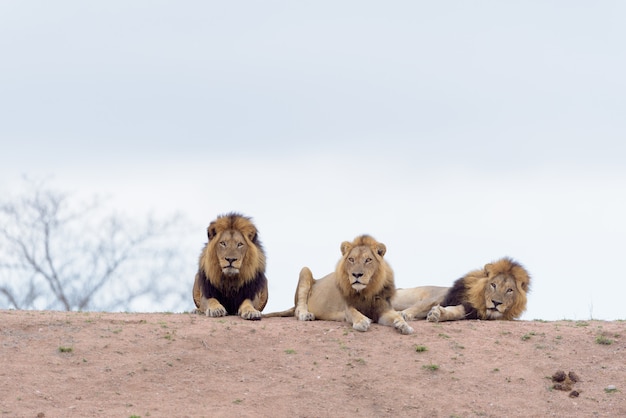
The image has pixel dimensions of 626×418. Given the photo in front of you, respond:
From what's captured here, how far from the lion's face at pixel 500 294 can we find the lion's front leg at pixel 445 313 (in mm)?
337

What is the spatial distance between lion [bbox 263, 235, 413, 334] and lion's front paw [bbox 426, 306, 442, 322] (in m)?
0.54

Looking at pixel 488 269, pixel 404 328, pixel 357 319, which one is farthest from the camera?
pixel 488 269

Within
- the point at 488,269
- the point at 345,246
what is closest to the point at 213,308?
the point at 345,246

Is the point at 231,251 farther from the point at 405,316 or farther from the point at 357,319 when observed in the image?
the point at 405,316

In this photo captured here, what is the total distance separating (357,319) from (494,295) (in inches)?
76.6

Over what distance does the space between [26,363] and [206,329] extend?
6.79 ft

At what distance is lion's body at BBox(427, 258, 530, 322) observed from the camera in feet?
44.5

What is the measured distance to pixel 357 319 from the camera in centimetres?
1262

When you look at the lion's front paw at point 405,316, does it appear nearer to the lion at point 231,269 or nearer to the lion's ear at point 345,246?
the lion's ear at point 345,246

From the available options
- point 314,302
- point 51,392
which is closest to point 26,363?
point 51,392

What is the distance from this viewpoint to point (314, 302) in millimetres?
13586

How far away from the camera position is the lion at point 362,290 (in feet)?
41.3

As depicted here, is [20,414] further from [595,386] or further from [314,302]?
[595,386]

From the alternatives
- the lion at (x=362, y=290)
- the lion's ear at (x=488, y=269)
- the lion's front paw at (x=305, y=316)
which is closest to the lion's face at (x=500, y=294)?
the lion's ear at (x=488, y=269)
